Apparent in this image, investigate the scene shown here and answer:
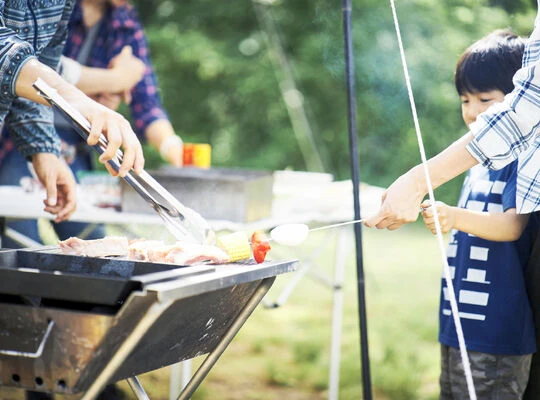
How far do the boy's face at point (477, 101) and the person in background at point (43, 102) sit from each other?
38.8 inches

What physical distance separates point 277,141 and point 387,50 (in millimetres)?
1598

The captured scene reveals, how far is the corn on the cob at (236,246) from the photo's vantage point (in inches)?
67.4

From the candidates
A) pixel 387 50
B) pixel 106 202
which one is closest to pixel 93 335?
pixel 106 202

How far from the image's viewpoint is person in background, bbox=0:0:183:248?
340 cm

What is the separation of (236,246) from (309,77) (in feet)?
21.6

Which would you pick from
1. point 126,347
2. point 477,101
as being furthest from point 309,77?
point 126,347

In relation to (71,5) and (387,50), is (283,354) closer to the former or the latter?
(71,5)

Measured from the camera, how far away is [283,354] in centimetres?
446

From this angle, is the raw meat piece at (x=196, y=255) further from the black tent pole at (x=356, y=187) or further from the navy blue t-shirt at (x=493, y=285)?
the black tent pole at (x=356, y=187)

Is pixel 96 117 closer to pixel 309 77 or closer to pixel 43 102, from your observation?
pixel 43 102

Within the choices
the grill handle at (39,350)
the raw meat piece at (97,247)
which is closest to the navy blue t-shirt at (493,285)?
the raw meat piece at (97,247)

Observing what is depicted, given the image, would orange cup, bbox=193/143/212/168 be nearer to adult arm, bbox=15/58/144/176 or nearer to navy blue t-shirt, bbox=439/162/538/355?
navy blue t-shirt, bbox=439/162/538/355

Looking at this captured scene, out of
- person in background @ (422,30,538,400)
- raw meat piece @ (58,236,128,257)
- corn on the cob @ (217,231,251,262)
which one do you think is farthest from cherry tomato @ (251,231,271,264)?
person in background @ (422,30,538,400)

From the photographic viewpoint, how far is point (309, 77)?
8133 mm
